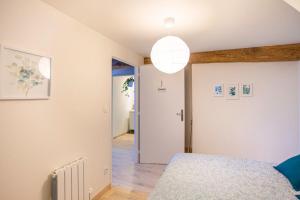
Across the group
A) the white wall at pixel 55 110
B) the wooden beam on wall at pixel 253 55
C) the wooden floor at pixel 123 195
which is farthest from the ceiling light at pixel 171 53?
the wooden beam on wall at pixel 253 55

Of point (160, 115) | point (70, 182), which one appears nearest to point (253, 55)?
point (160, 115)

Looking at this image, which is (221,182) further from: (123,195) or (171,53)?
(123,195)

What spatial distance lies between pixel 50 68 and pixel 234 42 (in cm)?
271

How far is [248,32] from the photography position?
259 cm

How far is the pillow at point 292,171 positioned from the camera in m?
1.56

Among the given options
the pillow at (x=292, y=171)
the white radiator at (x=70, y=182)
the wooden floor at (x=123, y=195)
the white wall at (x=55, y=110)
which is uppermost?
the white wall at (x=55, y=110)

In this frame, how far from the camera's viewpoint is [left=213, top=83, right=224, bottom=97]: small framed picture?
3.74 meters

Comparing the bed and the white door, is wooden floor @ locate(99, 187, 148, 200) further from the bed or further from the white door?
the white door

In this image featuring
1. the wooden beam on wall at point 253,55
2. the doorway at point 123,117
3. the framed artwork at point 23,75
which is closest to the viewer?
the framed artwork at point 23,75

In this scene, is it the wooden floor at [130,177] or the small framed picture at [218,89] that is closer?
the wooden floor at [130,177]

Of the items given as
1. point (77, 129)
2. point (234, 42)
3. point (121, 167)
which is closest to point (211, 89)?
point (234, 42)

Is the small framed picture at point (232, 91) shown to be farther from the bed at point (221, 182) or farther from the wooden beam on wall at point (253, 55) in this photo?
the bed at point (221, 182)

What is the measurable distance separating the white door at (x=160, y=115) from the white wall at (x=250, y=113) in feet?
1.38

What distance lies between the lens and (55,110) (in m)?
1.89
